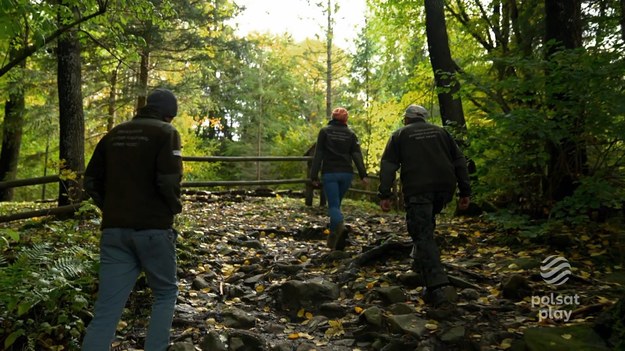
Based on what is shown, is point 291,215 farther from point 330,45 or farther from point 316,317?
point 330,45

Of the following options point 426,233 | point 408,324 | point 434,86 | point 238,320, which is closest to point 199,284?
point 238,320

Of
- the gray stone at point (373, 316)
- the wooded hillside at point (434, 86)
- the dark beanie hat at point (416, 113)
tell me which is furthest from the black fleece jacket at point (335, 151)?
the gray stone at point (373, 316)

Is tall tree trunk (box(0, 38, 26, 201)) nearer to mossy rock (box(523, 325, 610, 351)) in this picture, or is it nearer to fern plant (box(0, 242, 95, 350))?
fern plant (box(0, 242, 95, 350))

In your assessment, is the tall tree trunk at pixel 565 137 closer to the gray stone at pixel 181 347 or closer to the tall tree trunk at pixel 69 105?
the gray stone at pixel 181 347

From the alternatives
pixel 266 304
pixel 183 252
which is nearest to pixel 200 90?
pixel 183 252

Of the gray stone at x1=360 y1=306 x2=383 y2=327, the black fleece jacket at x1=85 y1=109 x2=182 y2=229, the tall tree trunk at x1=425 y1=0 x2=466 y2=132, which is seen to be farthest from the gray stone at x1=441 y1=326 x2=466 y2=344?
the tall tree trunk at x1=425 y1=0 x2=466 y2=132

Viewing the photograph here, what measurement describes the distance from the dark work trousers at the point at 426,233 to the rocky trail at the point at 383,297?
32 centimetres

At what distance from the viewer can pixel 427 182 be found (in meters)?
4.31

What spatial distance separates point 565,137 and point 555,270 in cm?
165

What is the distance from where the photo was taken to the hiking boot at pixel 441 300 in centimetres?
397

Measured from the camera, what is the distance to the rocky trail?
3572 mm

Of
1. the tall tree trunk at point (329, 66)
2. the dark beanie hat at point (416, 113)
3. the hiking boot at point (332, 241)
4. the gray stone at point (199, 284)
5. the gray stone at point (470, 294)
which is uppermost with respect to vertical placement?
the tall tree trunk at point (329, 66)

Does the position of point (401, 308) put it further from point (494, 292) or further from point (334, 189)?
point (334, 189)

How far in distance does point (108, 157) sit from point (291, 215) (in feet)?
23.8
